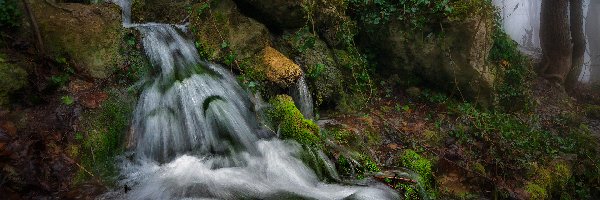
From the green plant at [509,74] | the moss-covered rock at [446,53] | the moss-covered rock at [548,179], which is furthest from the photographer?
the green plant at [509,74]

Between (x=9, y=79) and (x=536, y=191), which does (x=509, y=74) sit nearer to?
(x=536, y=191)

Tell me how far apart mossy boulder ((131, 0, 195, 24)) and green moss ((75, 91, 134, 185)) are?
241 cm

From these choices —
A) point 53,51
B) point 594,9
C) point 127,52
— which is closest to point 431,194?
point 127,52

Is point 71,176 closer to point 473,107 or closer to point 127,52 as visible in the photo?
point 127,52

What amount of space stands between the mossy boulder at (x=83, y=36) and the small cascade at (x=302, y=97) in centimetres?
289

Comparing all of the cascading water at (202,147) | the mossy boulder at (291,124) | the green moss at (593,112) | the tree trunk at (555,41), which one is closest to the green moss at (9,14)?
the cascading water at (202,147)

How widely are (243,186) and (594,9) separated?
3561 centimetres

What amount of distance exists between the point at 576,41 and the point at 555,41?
1.09 m

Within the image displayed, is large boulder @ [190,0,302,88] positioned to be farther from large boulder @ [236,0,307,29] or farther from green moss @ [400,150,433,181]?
green moss @ [400,150,433,181]

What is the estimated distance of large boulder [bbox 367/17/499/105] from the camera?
25.8 feet

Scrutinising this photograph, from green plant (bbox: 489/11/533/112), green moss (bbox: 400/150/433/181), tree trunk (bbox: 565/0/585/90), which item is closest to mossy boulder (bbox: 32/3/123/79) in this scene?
green moss (bbox: 400/150/433/181)

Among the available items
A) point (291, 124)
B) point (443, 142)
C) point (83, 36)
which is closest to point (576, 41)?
point (443, 142)

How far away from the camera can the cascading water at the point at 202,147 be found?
13.6 feet

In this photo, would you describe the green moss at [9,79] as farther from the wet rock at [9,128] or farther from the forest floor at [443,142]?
the forest floor at [443,142]
